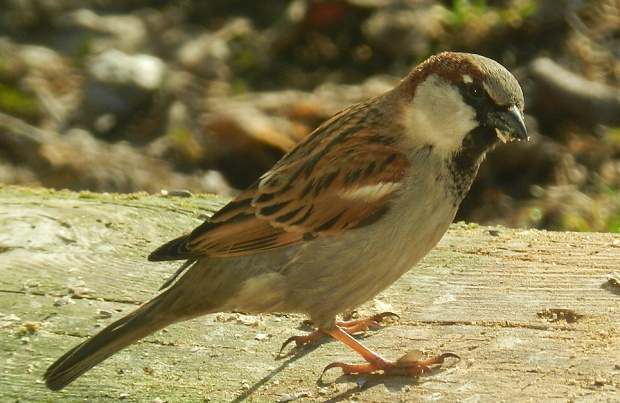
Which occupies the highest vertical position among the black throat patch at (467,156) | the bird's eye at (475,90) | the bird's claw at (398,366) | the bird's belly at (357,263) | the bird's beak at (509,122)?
the bird's eye at (475,90)

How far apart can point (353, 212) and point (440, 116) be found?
414 mm

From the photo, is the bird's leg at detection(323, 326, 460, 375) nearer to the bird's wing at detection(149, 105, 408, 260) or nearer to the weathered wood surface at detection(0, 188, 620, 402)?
the weathered wood surface at detection(0, 188, 620, 402)

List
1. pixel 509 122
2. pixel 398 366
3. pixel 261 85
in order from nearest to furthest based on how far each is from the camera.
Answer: pixel 398 366 → pixel 509 122 → pixel 261 85

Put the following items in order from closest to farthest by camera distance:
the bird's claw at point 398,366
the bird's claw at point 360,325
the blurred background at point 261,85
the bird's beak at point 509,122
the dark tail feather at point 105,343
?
the dark tail feather at point 105,343 → the bird's claw at point 398,366 → the bird's beak at point 509,122 → the bird's claw at point 360,325 → the blurred background at point 261,85

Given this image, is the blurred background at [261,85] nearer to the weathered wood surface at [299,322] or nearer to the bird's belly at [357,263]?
the weathered wood surface at [299,322]

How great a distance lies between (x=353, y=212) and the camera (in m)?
3.10

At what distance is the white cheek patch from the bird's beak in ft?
0.22

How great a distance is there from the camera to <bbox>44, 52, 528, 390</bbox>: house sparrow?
3.05m

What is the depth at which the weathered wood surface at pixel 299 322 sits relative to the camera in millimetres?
2729

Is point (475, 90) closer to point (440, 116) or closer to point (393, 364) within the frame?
point (440, 116)

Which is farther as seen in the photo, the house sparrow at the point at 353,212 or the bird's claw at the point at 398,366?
the house sparrow at the point at 353,212

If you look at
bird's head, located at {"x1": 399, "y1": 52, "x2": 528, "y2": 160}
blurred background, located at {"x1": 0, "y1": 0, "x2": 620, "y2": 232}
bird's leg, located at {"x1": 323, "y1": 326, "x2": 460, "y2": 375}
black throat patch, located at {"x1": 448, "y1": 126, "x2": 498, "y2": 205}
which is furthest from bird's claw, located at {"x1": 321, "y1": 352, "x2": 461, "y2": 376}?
blurred background, located at {"x1": 0, "y1": 0, "x2": 620, "y2": 232}

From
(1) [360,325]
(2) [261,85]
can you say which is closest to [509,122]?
(1) [360,325]

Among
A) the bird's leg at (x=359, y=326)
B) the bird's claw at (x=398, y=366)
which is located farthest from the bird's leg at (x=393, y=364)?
the bird's leg at (x=359, y=326)
